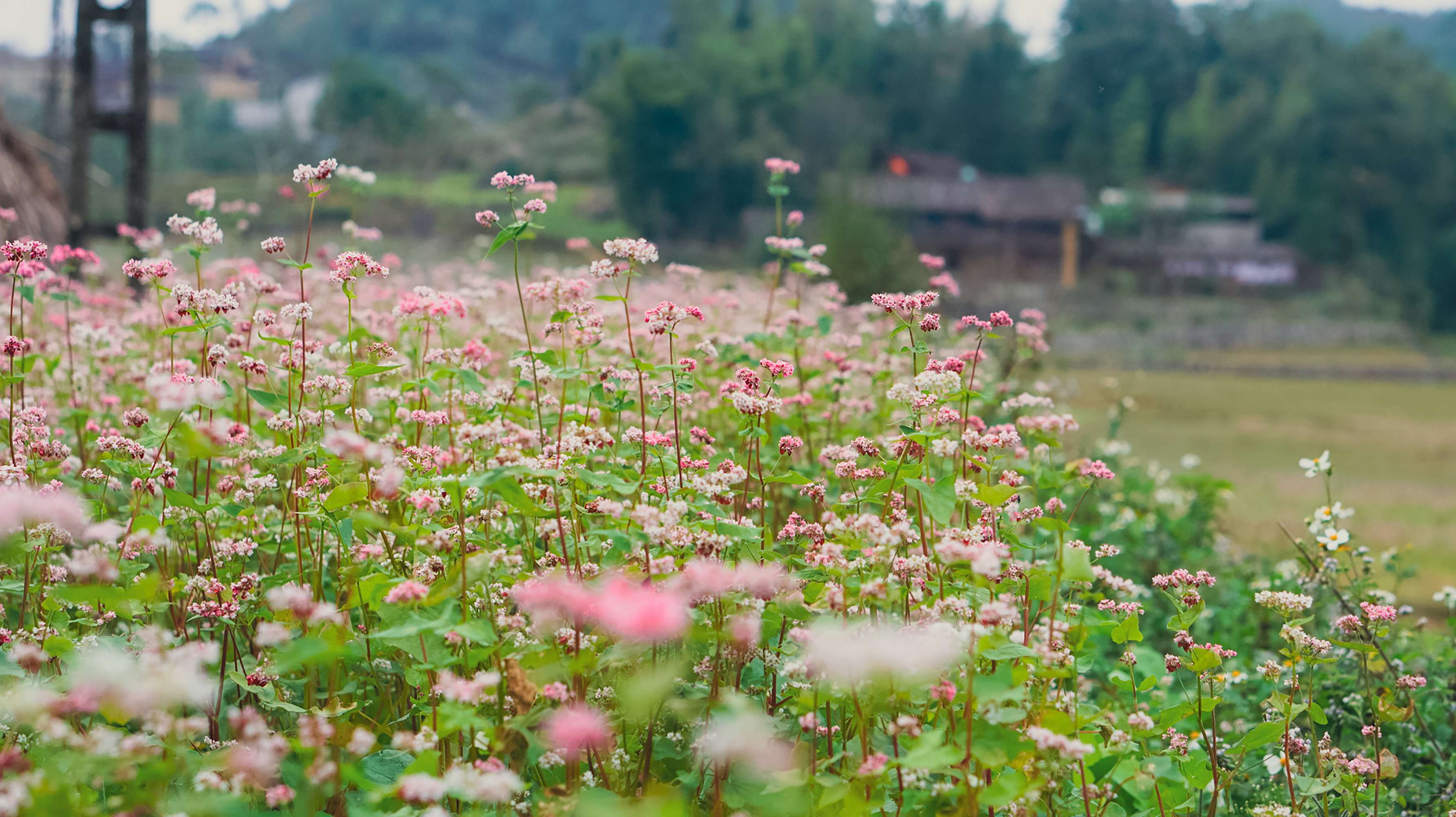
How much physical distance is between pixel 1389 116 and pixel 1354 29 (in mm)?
134875

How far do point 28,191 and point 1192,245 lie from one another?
40180 millimetres

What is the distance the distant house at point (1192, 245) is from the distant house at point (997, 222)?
2.32m

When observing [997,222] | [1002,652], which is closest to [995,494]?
[1002,652]

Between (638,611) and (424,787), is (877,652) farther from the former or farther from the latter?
(424,787)

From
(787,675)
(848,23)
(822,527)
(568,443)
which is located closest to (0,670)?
(568,443)

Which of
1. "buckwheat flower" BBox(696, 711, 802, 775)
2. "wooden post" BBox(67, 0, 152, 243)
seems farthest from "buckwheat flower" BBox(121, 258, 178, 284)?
"wooden post" BBox(67, 0, 152, 243)

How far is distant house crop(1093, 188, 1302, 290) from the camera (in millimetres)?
39000

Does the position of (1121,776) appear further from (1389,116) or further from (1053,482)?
(1389,116)

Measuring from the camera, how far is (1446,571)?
6.54m

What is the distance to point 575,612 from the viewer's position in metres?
1.37

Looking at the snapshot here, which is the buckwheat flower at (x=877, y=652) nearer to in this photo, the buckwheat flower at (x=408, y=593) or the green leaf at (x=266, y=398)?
the buckwheat flower at (x=408, y=593)

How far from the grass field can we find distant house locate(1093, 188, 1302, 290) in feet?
58.1

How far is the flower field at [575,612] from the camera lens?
1.28 m

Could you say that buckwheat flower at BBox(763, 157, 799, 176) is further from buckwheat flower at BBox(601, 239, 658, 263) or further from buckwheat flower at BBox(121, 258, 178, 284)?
buckwheat flower at BBox(121, 258, 178, 284)
